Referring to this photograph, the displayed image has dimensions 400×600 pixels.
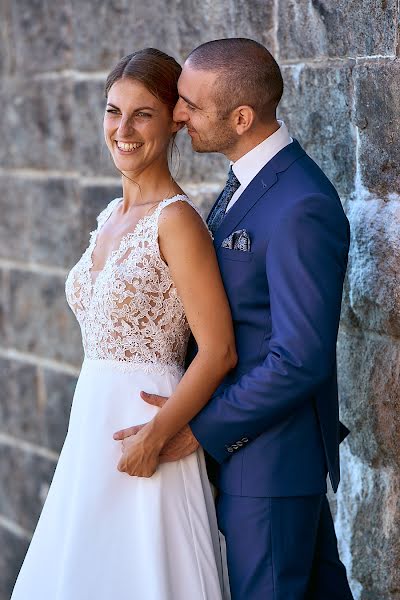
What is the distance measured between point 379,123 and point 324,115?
0.86 feet

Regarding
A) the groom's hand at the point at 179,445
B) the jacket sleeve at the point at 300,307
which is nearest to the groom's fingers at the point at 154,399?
the groom's hand at the point at 179,445

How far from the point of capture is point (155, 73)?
2621 millimetres

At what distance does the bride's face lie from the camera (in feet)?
8.57

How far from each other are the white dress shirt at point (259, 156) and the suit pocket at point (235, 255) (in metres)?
0.14

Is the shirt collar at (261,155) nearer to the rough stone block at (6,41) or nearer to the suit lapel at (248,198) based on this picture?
the suit lapel at (248,198)

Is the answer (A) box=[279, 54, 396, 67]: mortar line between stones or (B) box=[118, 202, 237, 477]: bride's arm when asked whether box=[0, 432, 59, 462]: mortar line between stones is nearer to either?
(B) box=[118, 202, 237, 477]: bride's arm

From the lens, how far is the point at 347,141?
2818 mm

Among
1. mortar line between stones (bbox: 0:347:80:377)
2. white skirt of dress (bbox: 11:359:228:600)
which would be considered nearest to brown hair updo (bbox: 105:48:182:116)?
white skirt of dress (bbox: 11:359:228:600)

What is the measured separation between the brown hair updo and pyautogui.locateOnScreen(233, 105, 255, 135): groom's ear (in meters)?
0.24

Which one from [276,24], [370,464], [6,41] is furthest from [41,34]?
[370,464]

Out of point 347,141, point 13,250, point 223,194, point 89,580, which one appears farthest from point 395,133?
point 13,250

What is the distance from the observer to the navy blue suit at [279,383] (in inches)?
89.1

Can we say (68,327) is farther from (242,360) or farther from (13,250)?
(242,360)

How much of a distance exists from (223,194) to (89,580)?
103 centimetres
